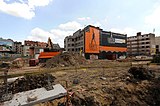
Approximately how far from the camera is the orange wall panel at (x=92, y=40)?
57188 millimetres

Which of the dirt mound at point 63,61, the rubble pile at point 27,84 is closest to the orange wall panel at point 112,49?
the dirt mound at point 63,61

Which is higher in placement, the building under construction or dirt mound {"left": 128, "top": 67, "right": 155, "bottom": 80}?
the building under construction

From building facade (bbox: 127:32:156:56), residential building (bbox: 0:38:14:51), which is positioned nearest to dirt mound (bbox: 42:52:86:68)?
residential building (bbox: 0:38:14:51)

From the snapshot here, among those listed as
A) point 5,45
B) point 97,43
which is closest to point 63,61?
point 97,43

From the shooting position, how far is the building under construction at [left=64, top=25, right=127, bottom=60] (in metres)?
57.3

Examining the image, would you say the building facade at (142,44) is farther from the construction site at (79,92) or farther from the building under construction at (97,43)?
the construction site at (79,92)

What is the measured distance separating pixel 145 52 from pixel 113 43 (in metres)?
36.5

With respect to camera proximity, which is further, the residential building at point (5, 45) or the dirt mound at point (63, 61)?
the residential building at point (5, 45)

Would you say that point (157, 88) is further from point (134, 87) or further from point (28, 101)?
point (28, 101)

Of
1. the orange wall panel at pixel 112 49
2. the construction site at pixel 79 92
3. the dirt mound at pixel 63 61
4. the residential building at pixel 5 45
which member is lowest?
the construction site at pixel 79 92

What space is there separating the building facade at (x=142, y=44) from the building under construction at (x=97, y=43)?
85.1 ft

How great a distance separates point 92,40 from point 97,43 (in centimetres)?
311

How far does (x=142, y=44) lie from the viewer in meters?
95.8

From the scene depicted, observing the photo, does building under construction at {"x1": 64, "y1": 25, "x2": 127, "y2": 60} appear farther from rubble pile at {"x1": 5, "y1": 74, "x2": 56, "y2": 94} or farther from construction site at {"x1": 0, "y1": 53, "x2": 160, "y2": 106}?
rubble pile at {"x1": 5, "y1": 74, "x2": 56, "y2": 94}
